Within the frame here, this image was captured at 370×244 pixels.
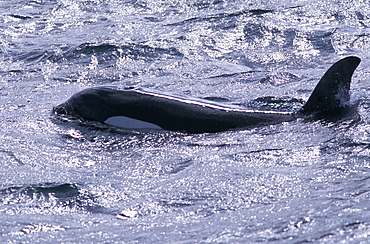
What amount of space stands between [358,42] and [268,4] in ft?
20.3

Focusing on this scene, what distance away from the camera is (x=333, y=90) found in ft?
30.7

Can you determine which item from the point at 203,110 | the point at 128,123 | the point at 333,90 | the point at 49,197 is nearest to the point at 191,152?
the point at 203,110

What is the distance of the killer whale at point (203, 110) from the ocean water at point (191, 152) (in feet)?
0.71

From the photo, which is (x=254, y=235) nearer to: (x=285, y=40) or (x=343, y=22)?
(x=285, y=40)

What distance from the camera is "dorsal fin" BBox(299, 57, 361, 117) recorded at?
9.16m

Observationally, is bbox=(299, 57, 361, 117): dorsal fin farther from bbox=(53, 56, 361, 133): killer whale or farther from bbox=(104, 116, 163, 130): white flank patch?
bbox=(104, 116, 163, 130): white flank patch

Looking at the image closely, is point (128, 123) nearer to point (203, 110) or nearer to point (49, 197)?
point (203, 110)

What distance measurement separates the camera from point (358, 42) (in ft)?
51.2

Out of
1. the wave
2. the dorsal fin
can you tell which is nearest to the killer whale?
the dorsal fin

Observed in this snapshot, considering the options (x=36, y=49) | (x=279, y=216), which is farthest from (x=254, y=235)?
(x=36, y=49)

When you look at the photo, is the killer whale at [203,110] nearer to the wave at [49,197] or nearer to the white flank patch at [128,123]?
the white flank patch at [128,123]

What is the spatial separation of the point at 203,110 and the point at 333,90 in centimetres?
205

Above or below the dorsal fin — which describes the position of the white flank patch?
below

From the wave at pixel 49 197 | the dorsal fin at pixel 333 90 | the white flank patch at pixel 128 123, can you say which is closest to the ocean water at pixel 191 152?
the wave at pixel 49 197
